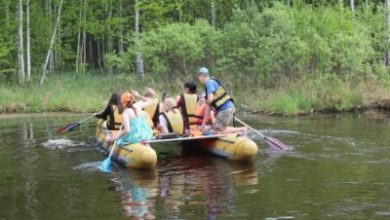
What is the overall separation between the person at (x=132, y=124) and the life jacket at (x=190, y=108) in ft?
5.81

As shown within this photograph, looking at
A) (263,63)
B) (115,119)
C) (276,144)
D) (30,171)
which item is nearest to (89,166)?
(30,171)

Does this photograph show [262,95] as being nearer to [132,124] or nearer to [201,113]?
[201,113]

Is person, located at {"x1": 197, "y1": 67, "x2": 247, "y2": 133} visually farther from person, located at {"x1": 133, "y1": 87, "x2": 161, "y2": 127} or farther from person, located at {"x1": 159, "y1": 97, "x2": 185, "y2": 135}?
person, located at {"x1": 133, "y1": 87, "x2": 161, "y2": 127}

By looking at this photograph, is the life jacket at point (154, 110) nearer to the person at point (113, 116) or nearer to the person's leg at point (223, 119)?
the person at point (113, 116)

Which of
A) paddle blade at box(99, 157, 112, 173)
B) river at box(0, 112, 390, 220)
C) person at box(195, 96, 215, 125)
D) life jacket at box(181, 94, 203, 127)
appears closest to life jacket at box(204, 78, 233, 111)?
person at box(195, 96, 215, 125)

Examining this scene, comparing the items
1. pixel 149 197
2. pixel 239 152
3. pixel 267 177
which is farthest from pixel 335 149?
pixel 149 197

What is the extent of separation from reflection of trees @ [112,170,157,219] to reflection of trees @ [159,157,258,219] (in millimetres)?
185

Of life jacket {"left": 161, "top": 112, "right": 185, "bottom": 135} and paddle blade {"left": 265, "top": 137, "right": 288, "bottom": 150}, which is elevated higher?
life jacket {"left": 161, "top": 112, "right": 185, "bottom": 135}

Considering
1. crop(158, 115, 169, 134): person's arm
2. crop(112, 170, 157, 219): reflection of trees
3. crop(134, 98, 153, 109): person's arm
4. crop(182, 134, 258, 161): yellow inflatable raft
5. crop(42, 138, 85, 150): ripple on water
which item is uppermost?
crop(134, 98, 153, 109): person's arm

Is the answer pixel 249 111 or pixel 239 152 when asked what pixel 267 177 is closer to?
pixel 239 152

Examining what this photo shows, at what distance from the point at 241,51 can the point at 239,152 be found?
41.8ft

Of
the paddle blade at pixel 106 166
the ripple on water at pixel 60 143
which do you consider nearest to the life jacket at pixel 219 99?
the paddle blade at pixel 106 166

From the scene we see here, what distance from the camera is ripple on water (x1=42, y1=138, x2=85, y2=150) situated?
14.2 metres

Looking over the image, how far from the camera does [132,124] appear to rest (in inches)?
455
